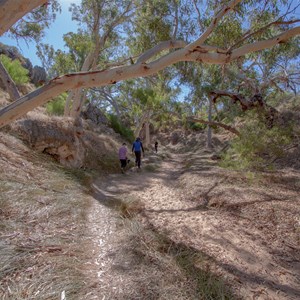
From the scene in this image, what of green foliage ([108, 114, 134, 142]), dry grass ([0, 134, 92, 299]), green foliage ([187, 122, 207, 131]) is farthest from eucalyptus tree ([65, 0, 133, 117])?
green foliage ([187, 122, 207, 131])

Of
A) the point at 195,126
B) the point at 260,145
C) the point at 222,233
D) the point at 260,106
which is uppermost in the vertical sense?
the point at 195,126

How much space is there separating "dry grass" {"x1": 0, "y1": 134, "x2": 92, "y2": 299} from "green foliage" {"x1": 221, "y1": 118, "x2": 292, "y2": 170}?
503 centimetres

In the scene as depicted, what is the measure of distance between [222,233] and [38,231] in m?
2.86

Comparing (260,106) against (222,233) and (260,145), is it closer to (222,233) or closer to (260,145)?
(260,145)

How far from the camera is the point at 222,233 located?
407 cm

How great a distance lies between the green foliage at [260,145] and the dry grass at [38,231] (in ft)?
16.5

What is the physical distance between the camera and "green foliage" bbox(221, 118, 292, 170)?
24.4 ft

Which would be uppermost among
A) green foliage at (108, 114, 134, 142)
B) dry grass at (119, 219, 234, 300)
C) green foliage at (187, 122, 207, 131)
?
green foliage at (187, 122, 207, 131)

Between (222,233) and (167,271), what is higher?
(222,233)

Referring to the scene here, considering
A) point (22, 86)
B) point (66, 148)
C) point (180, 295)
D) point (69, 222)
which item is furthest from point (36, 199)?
point (22, 86)

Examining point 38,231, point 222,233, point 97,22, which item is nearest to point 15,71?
point 97,22

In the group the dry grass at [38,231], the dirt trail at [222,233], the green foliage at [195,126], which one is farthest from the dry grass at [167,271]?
the green foliage at [195,126]

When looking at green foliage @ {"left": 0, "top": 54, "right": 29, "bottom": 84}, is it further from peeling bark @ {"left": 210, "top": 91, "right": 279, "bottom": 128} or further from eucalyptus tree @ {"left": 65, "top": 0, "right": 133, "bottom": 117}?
peeling bark @ {"left": 210, "top": 91, "right": 279, "bottom": 128}

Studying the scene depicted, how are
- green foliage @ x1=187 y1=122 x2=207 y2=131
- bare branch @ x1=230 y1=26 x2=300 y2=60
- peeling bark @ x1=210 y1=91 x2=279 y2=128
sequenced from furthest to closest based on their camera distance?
green foliage @ x1=187 y1=122 x2=207 y2=131
peeling bark @ x1=210 y1=91 x2=279 y2=128
bare branch @ x1=230 y1=26 x2=300 y2=60
